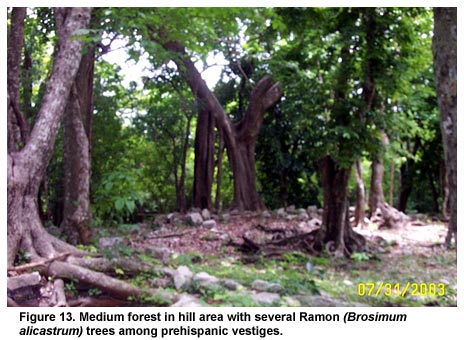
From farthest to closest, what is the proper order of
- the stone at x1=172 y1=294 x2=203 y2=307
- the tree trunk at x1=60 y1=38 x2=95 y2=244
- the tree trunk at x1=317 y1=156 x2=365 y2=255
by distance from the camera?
the tree trunk at x1=317 y1=156 x2=365 y2=255 < the tree trunk at x1=60 y1=38 x2=95 y2=244 < the stone at x1=172 y1=294 x2=203 y2=307

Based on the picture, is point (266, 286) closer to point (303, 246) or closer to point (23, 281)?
point (23, 281)

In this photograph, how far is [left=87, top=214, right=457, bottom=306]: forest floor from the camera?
4316 mm

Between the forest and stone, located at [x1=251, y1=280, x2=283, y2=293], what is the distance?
21 millimetres

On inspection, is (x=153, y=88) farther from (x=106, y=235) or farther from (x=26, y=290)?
(x=26, y=290)

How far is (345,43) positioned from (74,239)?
4441mm

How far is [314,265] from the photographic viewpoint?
644cm

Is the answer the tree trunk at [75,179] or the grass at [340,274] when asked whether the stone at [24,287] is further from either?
the tree trunk at [75,179]

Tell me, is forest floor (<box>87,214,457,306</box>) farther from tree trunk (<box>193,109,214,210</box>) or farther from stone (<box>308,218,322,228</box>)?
tree trunk (<box>193,109,214,210</box>)

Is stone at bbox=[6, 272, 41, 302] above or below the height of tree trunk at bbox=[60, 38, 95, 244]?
below

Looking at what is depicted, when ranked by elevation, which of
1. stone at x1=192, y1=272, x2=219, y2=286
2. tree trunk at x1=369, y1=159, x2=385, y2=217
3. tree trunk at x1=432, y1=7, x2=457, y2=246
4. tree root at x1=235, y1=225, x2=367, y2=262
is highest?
tree trunk at x1=432, y1=7, x2=457, y2=246

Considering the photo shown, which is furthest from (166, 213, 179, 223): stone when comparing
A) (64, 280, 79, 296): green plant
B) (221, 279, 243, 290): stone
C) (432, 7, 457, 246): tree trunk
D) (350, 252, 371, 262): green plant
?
(432, 7, 457, 246): tree trunk

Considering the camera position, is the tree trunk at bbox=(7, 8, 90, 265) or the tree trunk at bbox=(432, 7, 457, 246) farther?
the tree trunk at bbox=(7, 8, 90, 265)

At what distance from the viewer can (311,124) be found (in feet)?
22.9
